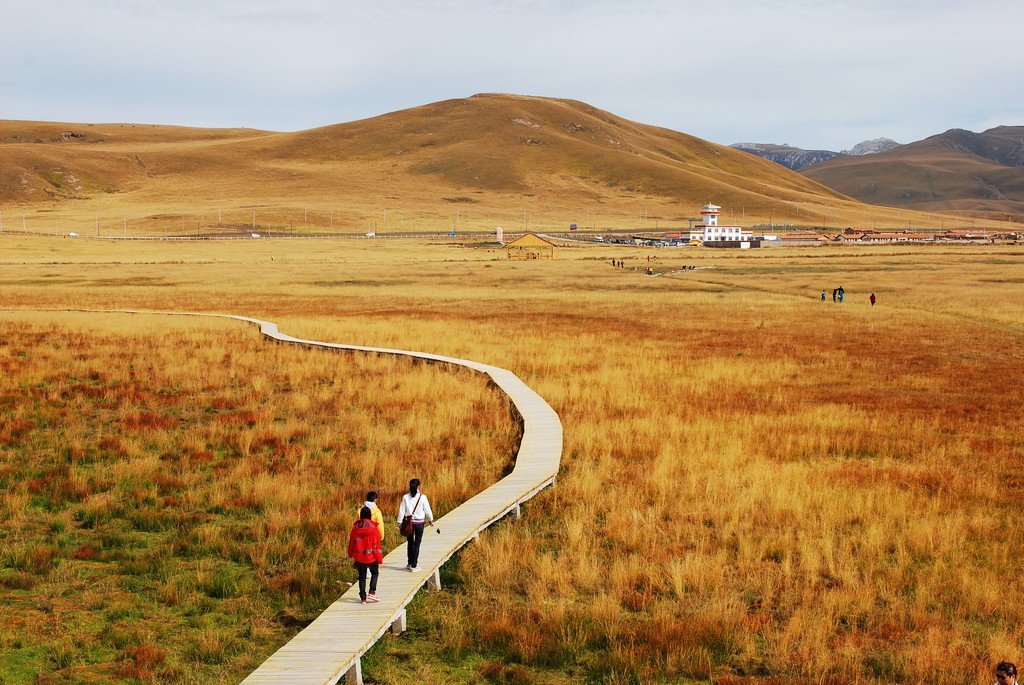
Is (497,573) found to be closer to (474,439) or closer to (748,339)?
(474,439)

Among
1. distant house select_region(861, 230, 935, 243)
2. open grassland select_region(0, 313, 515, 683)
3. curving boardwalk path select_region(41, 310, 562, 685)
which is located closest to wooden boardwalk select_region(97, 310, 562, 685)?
curving boardwalk path select_region(41, 310, 562, 685)

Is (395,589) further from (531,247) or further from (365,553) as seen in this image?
(531,247)

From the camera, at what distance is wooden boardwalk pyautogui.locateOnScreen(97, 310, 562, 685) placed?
28.5 ft

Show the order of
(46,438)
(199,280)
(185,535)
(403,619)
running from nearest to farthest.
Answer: (403,619) → (185,535) → (46,438) → (199,280)

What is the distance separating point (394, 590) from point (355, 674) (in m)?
1.58

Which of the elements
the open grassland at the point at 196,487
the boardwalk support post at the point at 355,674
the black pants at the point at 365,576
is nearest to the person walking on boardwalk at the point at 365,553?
the black pants at the point at 365,576

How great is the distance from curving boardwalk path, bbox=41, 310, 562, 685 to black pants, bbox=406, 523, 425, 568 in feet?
0.48

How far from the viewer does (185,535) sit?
1348 cm

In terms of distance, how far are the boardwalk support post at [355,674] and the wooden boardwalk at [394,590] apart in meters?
0.01

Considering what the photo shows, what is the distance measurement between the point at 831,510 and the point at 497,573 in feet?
19.2

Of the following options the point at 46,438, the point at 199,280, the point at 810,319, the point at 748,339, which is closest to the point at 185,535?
the point at 46,438

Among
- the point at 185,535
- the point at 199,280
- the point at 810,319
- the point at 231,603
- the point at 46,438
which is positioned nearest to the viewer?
the point at 231,603

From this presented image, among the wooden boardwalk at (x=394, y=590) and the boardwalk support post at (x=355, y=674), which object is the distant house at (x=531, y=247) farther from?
the boardwalk support post at (x=355, y=674)

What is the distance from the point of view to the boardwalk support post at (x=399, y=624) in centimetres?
1042
